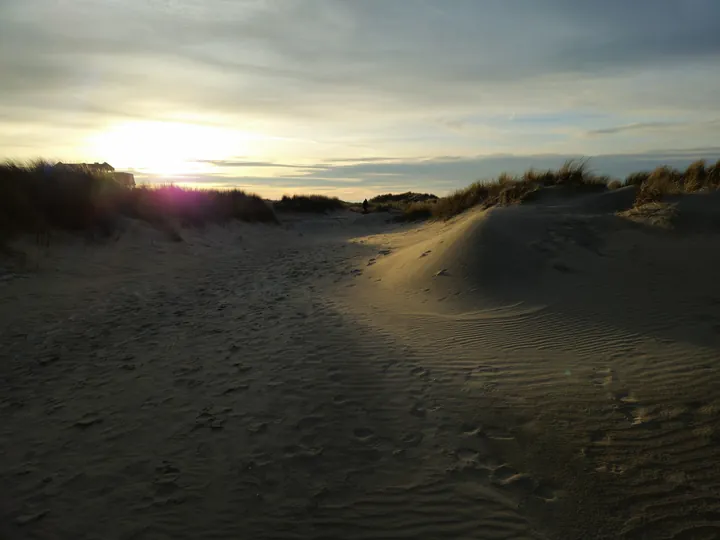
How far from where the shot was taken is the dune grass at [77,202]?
352 inches

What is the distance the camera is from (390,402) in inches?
149

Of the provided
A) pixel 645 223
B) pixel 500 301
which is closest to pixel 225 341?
pixel 500 301

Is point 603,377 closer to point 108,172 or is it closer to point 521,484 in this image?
point 521,484

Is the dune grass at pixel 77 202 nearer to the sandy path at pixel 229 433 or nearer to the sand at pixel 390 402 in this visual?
the sand at pixel 390 402

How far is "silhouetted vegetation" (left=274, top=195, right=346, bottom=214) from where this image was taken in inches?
1158

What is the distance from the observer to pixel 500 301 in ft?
20.5

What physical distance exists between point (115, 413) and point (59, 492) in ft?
3.25

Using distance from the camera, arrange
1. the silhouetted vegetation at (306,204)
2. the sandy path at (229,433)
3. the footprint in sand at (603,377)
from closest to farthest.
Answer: the sandy path at (229,433), the footprint in sand at (603,377), the silhouetted vegetation at (306,204)

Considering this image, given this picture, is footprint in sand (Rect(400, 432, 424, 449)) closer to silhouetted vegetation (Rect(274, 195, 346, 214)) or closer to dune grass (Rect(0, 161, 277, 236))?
dune grass (Rect(0, 161, 277, 236))

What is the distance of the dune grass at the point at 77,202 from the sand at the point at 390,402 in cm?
171

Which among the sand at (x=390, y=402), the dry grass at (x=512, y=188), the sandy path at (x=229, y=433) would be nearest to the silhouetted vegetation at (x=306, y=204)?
the dry grass at (x=512, y=188)

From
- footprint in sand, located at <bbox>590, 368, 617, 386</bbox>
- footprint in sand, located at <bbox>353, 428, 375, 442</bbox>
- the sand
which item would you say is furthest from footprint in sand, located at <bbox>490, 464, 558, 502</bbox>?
footprint in sand, located at <bbox>590, 368, 617, 386</bbox>

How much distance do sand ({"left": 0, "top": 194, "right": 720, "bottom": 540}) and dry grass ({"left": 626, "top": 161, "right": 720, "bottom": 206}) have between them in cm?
149

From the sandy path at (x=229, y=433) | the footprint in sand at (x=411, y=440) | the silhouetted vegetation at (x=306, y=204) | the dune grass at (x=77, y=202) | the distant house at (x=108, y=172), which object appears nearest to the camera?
the sandy path at (x=229, y=433)
